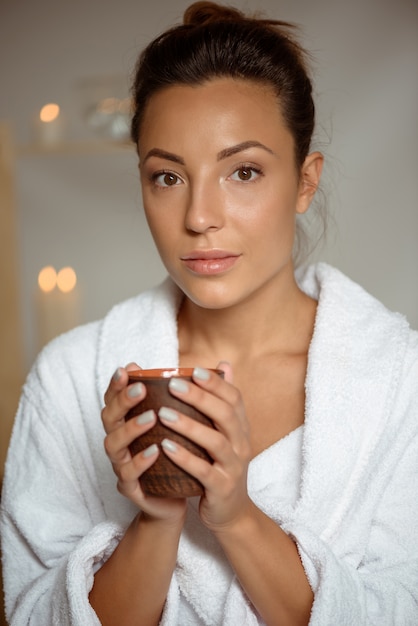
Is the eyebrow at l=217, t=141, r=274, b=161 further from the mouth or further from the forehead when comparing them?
the mouth

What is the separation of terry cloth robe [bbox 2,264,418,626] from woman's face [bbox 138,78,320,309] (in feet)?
0.62

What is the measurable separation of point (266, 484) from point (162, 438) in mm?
449

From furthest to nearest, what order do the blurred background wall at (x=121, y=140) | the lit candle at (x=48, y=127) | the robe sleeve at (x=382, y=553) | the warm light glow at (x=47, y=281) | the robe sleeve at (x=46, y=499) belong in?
the blurred background wall at (x=121, y=140), the lit candle at (x=48, y=127), the warm light glow at (x=47, y=281), the robe sleeve at (x=46, y=499), the robe sleeve at (x=382, y=553)

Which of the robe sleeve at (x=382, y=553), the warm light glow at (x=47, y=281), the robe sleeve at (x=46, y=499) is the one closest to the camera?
the robe sleeve at (x=382, y=553)

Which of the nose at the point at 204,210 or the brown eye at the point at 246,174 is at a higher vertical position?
the brown eye at the point at 246,174

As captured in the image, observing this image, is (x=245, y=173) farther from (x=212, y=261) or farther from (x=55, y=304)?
(x=55, y=304)

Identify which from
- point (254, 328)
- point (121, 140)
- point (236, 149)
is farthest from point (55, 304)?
point (236, 149)

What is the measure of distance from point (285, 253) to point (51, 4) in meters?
2.60

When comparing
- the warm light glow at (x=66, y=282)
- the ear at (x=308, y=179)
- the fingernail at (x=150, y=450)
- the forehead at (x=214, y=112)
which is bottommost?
the fingernail at (x=150, y=450)

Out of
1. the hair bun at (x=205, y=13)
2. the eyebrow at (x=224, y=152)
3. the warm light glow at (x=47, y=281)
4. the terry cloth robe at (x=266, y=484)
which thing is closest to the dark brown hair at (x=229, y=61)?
the hair bun at (x=205, y=13)

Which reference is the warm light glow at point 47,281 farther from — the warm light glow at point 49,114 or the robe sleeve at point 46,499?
the robe sleeve at point 46,499

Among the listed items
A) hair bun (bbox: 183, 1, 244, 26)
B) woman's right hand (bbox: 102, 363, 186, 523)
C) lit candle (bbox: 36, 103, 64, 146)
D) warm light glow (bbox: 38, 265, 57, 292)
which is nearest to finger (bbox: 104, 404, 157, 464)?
woman's right hand (bbox: 102, 363, 186, 523)

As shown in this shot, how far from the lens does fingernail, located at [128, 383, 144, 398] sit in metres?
0.98

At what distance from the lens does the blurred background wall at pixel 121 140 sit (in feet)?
11.0
